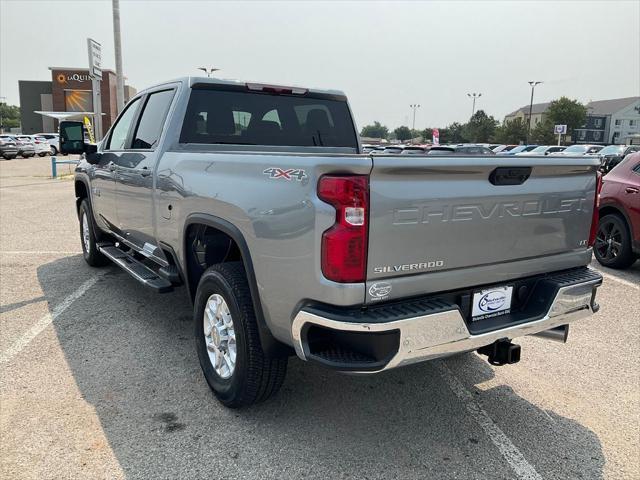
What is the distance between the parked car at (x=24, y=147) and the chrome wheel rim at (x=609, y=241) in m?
36.7

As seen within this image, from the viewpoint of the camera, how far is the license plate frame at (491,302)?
2848mm

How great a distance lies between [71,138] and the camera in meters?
5.80

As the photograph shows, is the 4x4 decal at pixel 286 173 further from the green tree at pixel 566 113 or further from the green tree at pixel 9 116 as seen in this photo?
the green tree at pixel 9 116

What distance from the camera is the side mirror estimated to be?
5746mm

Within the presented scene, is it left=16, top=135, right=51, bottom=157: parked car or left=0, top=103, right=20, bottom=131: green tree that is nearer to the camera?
left=16, top=135, right=51, bottom=157: parked car

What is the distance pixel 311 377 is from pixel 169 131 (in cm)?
213

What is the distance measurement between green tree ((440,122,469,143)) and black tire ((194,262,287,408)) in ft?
292

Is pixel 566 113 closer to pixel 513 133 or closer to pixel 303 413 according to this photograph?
pixel 513 133

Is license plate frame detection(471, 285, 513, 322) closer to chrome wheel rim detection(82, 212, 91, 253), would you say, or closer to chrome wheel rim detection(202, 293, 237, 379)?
chrome wheel rim detection(202, 293, 237, 379)

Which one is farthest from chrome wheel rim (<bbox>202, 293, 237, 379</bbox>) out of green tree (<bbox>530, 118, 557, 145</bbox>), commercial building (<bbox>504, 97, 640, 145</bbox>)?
commercial building (<bbox>504, 97, 640, 145</bbox>)

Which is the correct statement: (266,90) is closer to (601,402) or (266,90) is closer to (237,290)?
(237,290)

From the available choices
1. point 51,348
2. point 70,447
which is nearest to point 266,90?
point 51,348

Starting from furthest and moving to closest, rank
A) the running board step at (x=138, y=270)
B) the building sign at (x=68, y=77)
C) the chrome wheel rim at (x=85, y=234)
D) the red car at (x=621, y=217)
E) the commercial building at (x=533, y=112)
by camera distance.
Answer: the commercial building at (x=533, y=112) → the building sign at (x=68, y=77) → the red car at (x=621, y=217) → the chrome wheel rim at (x=85, y=234) → the running board step at (x=138, y=270)

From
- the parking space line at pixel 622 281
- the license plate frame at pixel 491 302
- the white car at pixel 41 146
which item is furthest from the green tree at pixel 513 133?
the license plate frame at pixel 491 302
